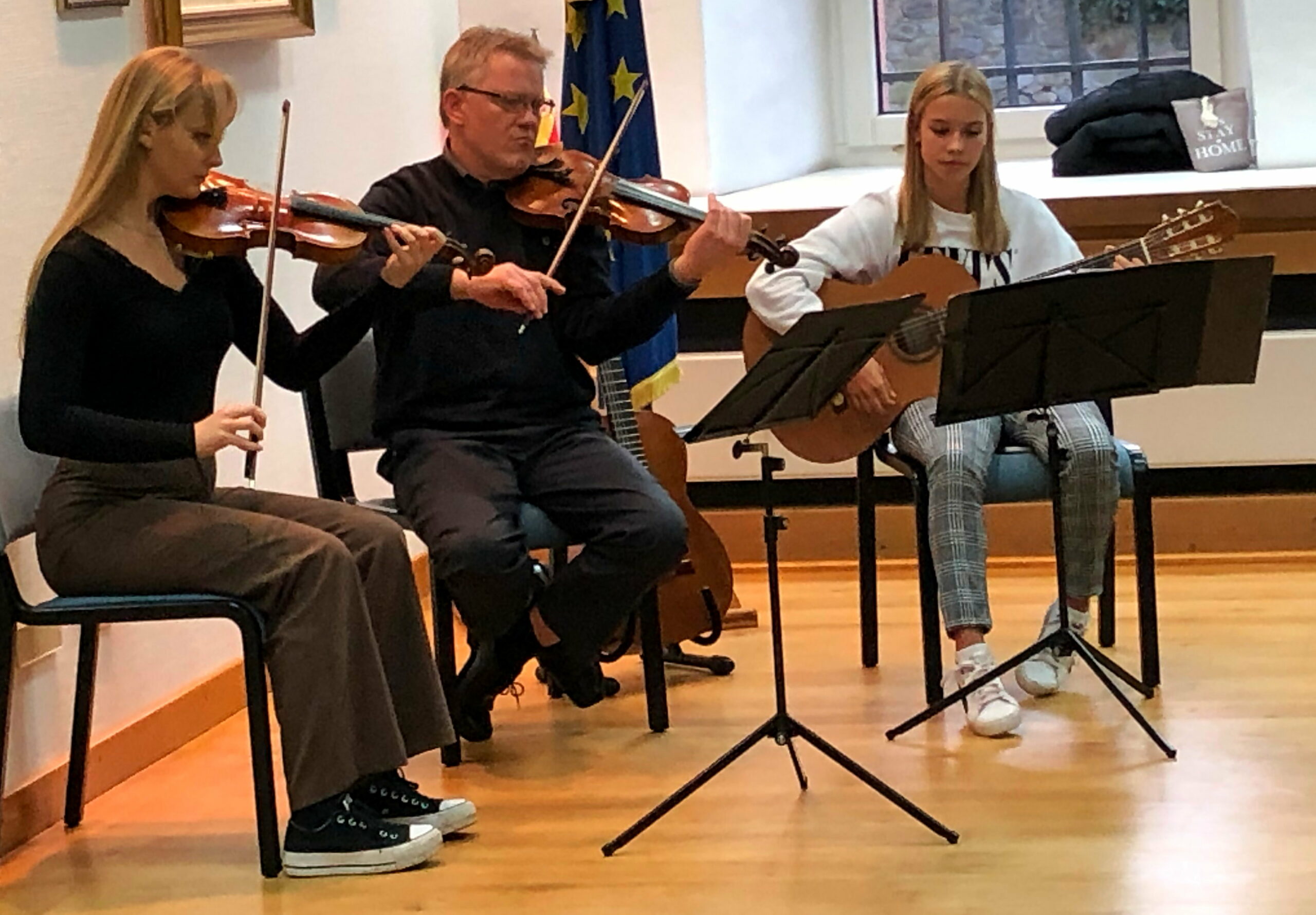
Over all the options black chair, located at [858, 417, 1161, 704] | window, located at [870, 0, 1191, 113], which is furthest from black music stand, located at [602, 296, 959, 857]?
window, located at [870, 0, 1191, 113]

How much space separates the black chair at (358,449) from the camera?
302cm

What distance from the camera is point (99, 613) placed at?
8.19 feet

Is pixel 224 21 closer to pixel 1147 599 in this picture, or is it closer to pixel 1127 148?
pixel 1147 599

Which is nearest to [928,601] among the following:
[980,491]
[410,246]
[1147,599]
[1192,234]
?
[980,491]

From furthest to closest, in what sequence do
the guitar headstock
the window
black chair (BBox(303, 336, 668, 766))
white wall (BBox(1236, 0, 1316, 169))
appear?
1. the window
2. white wall (BBox(1236, 0, 1316, 169))
3. black chair (BBox(303, 336, 668, 766))
4. the guitar headstock

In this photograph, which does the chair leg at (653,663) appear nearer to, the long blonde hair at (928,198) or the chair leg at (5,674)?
the long blonde hair at (928,198)

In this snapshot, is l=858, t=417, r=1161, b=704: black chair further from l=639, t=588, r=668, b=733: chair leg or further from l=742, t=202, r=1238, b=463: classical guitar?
l=639, t=588, r=668, b=733: chair leg

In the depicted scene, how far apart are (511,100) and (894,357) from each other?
0.79 m

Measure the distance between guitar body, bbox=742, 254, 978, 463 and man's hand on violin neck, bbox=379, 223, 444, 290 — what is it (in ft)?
2.30

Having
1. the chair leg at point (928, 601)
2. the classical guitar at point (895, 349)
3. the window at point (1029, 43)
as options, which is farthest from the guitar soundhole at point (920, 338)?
the window at point (1029, 43)

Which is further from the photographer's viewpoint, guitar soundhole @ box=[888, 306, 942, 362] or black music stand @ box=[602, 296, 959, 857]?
guitar soundhole @ box=[888, 306, 942, 362]

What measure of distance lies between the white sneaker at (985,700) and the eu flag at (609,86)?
86 centimetres

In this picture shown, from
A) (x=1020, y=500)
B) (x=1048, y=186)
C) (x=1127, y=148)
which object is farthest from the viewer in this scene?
(x=1127, y=148)

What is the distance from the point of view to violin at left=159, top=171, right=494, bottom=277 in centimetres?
255
